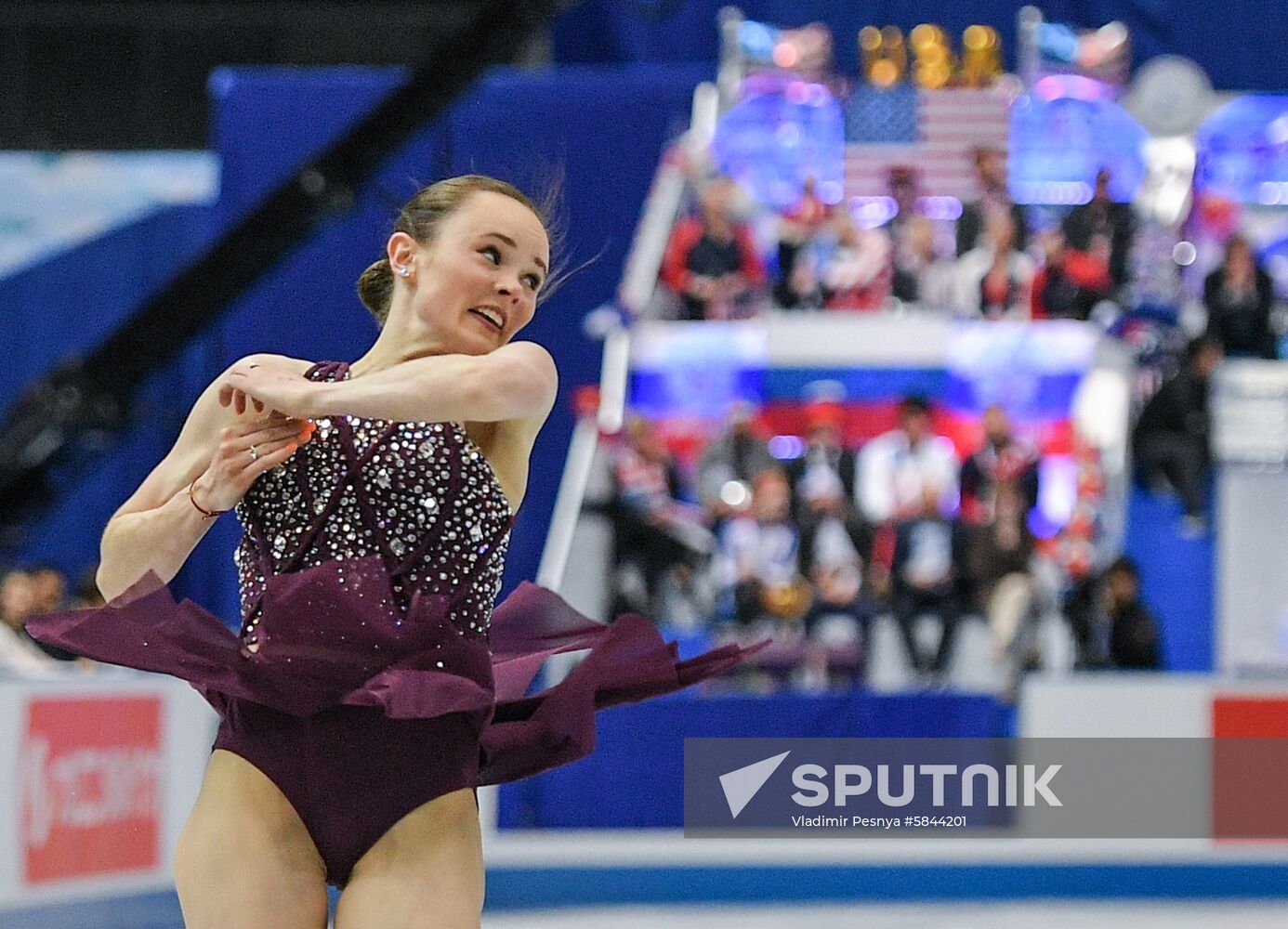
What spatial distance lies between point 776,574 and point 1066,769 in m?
2.62

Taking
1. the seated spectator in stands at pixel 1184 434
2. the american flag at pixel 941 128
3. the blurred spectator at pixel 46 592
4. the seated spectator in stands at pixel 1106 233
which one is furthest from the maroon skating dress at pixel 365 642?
the american flag at pixel 941 128

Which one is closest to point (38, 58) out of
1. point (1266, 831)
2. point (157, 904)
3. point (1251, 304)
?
point (1251, 304)

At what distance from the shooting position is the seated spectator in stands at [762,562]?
9.09 m

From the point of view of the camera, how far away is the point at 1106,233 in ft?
34.3

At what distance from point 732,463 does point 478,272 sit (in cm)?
792

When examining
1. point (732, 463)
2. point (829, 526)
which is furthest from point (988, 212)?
point (829, 526)

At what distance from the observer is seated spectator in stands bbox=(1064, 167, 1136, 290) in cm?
1042

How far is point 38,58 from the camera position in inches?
598

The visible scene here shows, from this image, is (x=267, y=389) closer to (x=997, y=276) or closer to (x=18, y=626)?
(x=18, y=626)

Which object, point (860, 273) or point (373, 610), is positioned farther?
point (860, 273)

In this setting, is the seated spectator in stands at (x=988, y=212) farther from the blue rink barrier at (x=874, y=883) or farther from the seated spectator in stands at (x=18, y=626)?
the seated spectator in stands at (x=18, y=626)

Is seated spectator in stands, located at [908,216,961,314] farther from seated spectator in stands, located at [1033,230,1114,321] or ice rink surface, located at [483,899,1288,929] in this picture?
ice rink surface, located at [483,899,1288,929]

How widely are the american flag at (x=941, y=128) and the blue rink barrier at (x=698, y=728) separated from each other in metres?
5.16

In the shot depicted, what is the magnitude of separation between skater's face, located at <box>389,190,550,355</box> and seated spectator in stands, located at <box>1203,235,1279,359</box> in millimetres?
8579
